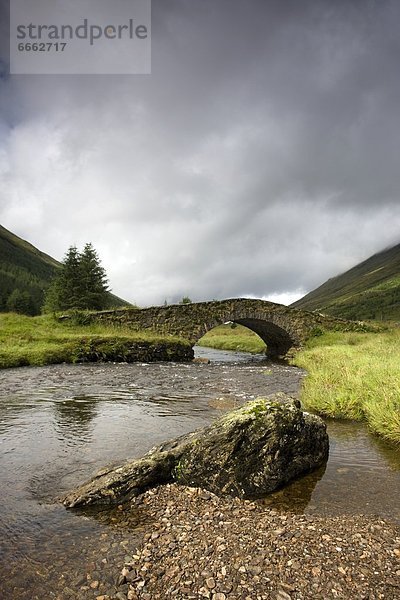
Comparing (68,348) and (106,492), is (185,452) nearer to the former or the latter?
(106,492)

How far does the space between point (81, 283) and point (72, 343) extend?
Answer: 22.8 meters

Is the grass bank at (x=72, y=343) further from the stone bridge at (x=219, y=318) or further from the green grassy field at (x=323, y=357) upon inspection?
the stone bridge at (x=219, y=318)

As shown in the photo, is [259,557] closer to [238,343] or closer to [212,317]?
[212,317]

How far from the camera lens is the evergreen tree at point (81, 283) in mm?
45844

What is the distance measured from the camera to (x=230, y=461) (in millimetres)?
6406

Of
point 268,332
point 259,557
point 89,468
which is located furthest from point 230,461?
point 268,332

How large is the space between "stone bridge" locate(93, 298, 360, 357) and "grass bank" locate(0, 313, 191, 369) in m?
1.37

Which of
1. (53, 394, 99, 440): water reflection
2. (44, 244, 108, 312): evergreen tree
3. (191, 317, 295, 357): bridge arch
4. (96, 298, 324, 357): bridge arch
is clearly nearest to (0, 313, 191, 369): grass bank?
(96, 298, 324, 357): bridge arch

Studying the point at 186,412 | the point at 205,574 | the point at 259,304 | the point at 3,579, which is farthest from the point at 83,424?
the point at 259,304

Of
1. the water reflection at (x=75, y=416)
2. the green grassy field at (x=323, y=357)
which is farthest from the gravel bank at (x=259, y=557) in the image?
the green grassy field at (x=323, y=357)

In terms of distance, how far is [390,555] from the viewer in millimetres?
4293

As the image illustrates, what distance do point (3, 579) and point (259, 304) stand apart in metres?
32.6

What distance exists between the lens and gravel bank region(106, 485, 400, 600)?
3795mm

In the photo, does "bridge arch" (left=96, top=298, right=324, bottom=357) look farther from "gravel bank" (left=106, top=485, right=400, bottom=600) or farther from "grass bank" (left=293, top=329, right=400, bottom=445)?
"gravel bank" (left=106, top=485, right=400, bottom=600)
